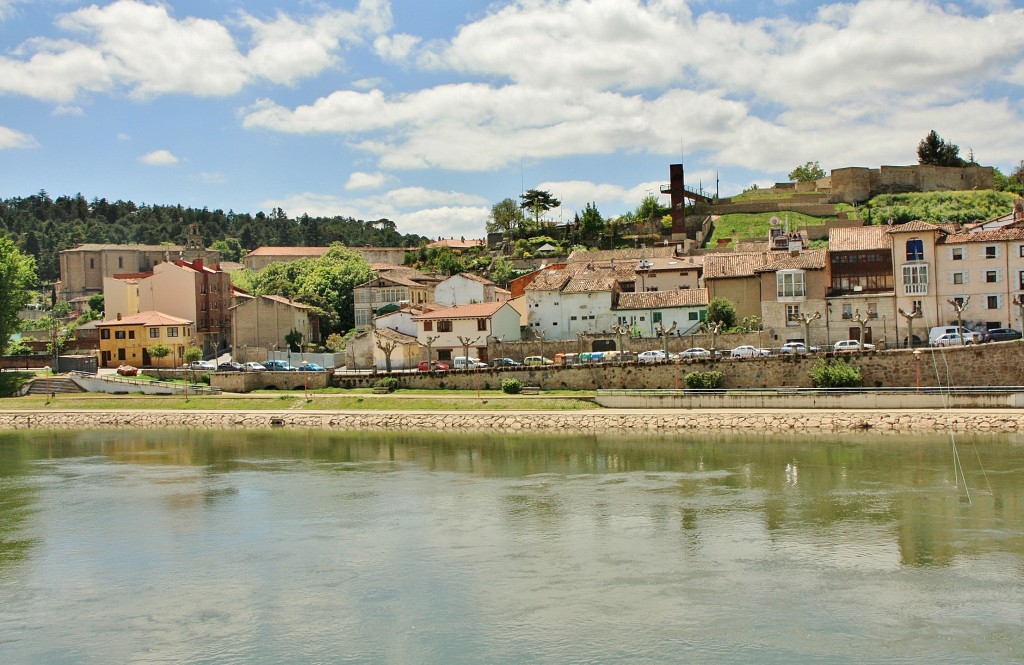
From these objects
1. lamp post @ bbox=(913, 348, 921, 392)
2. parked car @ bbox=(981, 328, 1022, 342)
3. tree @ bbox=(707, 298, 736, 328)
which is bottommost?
lamp post @ bbox=(913, 348, 921, 392)

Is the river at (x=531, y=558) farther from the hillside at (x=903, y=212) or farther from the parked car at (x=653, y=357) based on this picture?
the hillside at (x=903, y=212)

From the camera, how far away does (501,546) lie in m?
20.0

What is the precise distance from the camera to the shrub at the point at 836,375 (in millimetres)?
A: 36438

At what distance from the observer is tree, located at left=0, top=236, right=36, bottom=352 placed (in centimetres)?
5009

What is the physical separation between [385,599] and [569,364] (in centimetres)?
2472

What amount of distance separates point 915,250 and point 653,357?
39.4ft

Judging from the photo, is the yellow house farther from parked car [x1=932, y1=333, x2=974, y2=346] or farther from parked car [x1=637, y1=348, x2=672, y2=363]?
parked car [x1=932, y1=333, x2=974, y2=346]

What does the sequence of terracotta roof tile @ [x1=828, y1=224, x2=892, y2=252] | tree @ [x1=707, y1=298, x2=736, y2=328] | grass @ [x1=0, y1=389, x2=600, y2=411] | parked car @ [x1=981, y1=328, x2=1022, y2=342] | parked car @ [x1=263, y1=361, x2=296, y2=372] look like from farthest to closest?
parked car @ [x1=263, y1=361, x2=296, y2=372]
tree @ [x1=707, y1=298, x2=736, y2=328]
terracotta roof tile @ [x1=828, y1=224, x2=892, y2=252]
grass @ [x1=0, y1=389, x2=600, y2=411]
parked car @ [x1=981, y1=328, x2=1022, y2=342]

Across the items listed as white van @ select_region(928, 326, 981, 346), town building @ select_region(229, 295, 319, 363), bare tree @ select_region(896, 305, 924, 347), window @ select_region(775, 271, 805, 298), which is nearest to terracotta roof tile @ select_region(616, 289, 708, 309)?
window @ select_region(775, 271, 805, 298)

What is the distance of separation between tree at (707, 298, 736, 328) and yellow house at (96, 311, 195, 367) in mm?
26773

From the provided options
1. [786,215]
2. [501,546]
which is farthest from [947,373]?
[786,215]

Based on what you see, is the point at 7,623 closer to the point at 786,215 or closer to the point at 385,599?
the point at 385,599

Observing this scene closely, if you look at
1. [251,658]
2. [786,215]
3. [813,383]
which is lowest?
[251,658]

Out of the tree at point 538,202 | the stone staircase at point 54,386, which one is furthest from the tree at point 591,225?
the stone staircase at point 54,386
